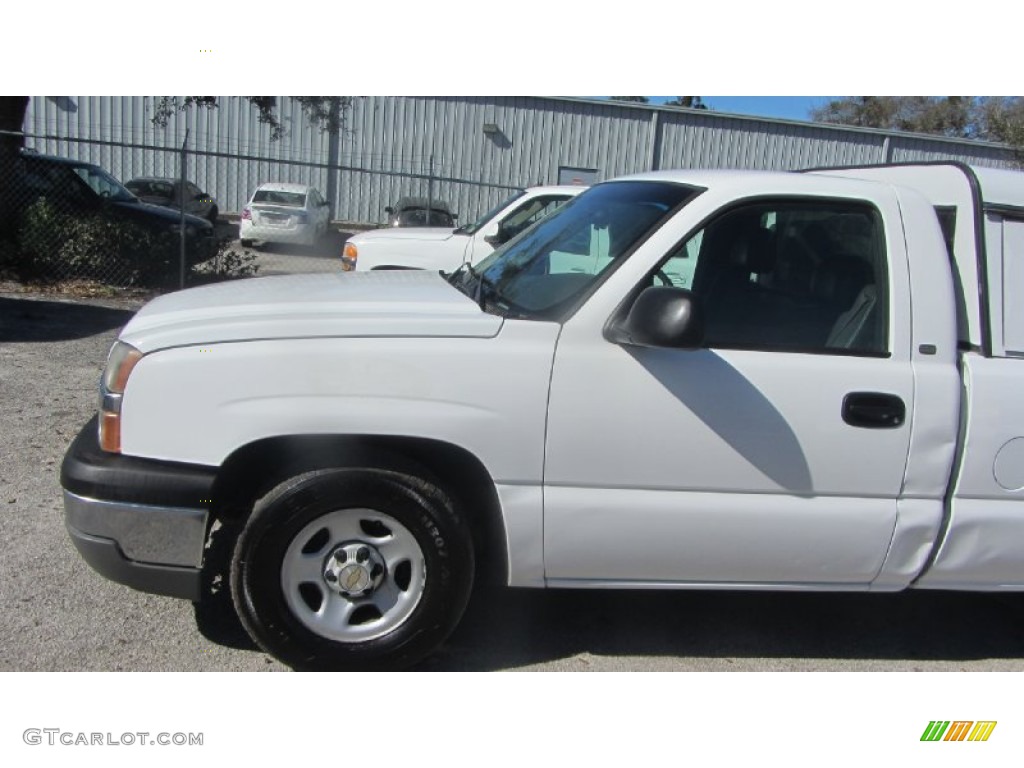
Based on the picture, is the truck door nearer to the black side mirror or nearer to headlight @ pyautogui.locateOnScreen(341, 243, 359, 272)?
the black side mirror

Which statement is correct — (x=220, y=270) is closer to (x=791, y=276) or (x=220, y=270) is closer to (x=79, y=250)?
(x=79, y=250)

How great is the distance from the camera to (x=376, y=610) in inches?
131

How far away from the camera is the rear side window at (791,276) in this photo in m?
3.43

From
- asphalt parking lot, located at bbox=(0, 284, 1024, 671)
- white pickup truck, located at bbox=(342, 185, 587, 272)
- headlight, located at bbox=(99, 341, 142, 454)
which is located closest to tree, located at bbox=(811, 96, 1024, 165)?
white pickup truck, located at bbox=(342, 185, 587, 272)

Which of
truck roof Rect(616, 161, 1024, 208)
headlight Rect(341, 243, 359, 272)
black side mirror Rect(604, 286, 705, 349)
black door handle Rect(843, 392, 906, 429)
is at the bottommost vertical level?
black door handle Rect(843, 392, 906, 429)

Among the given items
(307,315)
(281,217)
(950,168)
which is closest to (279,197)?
(281,217)

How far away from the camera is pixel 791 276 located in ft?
11.9

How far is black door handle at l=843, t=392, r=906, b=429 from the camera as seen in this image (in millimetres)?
3320

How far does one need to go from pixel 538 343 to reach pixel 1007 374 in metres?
1.81
